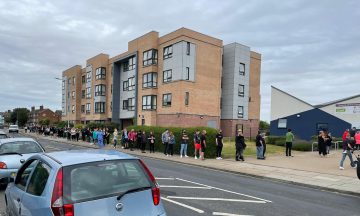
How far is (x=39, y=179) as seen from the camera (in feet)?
14.6

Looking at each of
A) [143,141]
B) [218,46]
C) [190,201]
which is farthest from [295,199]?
[218,46]

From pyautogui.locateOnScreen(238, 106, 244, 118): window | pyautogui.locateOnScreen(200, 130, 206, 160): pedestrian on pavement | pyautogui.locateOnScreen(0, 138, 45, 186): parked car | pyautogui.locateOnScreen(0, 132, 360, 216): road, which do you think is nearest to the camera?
pyautogui.locateOnScreen(0, 132, 360, 216): road

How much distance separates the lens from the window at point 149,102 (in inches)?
1658

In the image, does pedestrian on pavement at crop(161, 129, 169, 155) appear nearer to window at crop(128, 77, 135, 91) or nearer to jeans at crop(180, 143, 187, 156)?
jeans at crop(180, 143, 187, 156)

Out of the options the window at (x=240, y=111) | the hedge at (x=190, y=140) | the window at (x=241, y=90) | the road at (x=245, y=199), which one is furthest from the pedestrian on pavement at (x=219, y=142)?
the window at (x=241, y=90)

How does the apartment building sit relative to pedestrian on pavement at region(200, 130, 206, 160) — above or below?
above

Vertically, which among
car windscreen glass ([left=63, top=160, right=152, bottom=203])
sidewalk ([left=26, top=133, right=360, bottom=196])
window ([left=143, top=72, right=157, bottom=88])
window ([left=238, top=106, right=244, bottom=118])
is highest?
window ([left=143, top=72, right=157, bottom=88])

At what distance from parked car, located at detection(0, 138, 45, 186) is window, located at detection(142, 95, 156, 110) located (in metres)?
31.4

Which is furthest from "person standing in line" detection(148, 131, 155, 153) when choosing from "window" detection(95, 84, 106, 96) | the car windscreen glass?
"window" detection(95, 84, 106, 96)

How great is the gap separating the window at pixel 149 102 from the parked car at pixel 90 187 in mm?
37433

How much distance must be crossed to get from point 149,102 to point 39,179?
38283 millimetres

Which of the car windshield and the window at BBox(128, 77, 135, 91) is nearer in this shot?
the car windshield

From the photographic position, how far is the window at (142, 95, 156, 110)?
42.1 metres

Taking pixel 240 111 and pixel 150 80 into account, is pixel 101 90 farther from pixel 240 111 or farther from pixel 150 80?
pixel 240 111
